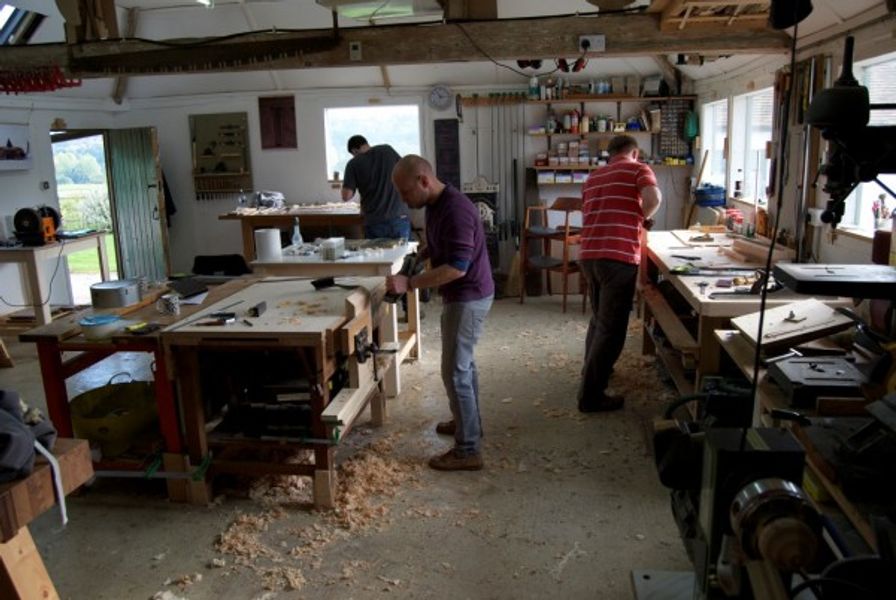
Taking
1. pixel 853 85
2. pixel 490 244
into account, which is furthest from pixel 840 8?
pixel 490 244

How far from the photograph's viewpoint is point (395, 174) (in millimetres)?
3236

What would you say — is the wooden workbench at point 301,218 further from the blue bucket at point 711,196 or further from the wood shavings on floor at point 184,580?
the wood shavings on floor at point 184,580

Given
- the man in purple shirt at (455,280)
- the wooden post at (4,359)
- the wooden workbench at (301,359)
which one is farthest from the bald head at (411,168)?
the wooden post at (4,359)

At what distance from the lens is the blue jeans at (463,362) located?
10.9 ft

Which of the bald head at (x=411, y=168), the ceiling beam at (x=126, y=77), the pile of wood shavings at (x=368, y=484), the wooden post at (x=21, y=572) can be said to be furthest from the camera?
the ceiling beam at (x=126, y=77)

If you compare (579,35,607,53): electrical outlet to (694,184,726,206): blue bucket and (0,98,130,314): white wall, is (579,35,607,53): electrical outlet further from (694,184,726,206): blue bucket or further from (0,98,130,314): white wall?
(0,98,130,314): white wall

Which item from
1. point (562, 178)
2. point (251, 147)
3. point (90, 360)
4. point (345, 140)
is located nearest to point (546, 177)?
point (562, 178)

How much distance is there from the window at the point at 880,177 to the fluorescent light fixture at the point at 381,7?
245 cm

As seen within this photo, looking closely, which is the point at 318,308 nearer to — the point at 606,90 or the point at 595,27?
the point at 595,27

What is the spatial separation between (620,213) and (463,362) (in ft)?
4.30

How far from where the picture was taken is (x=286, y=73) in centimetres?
796

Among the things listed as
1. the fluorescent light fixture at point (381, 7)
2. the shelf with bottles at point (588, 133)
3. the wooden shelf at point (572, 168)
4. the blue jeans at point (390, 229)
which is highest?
the fluorescent light fixture at point (381, 7)

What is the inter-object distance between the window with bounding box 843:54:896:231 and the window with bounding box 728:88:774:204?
3.98 ft

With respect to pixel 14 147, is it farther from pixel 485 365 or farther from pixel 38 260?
pixel 485 365
